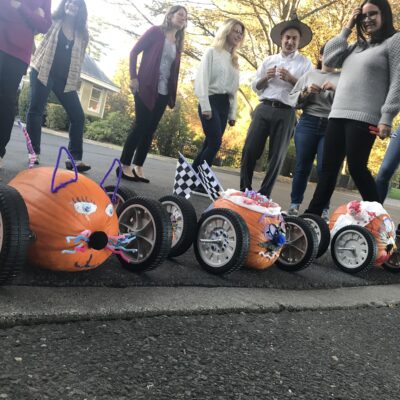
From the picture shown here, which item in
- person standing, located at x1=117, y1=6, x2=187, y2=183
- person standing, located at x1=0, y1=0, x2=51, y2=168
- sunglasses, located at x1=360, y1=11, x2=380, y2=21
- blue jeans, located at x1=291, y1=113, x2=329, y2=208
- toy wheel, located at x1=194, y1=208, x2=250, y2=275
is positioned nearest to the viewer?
toy wheel, located at x1=194, y1=208, x2=250, y2=275

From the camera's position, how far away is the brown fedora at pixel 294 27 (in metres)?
4.62

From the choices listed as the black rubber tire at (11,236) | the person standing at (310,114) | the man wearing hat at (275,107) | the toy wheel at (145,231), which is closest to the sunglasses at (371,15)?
the person standing at (310,114)

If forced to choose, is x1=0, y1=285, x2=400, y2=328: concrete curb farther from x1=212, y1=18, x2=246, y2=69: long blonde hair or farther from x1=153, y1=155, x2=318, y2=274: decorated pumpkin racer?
x1=212, y1=18, x2=246, y2=69: long blonde hair

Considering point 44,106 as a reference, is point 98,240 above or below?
below

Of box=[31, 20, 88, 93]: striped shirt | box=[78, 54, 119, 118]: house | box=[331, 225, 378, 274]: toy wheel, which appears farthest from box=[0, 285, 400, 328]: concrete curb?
box=[78, 54, 119, 118]: house

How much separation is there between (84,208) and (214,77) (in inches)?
136

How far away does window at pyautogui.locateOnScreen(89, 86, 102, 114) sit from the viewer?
32562 mm

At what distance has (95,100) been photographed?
32781 mm

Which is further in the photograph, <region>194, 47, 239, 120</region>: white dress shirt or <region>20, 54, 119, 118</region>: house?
<region>20, 54, 119, 118</region>: house

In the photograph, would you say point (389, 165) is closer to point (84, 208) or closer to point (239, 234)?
point (239, 234)

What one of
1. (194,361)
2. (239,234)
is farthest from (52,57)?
(194,361)

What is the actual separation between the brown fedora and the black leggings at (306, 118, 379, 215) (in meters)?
1.27

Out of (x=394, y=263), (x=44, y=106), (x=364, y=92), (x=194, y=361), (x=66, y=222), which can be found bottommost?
(x=194, y=361)

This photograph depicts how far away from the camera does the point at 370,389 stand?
1.65 meters
